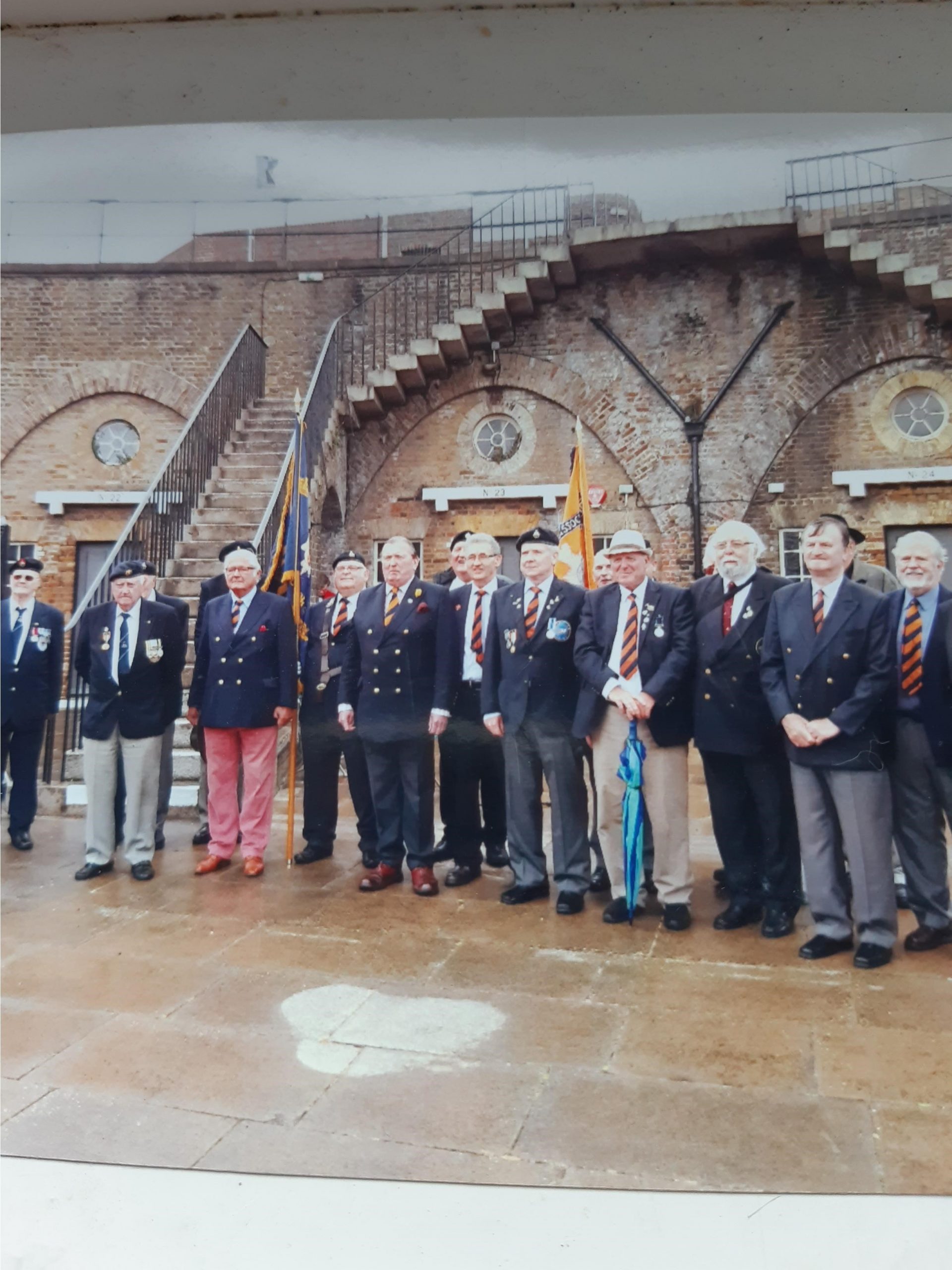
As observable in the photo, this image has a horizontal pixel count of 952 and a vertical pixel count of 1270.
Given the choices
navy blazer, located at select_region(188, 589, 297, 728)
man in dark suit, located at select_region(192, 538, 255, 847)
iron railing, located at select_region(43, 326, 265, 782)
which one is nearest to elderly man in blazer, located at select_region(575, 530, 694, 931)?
navy blazer, located at select_region(188, 589, 297, 728)

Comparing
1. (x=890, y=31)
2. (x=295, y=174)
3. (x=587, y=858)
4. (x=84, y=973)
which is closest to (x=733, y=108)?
(x=890, y=31)

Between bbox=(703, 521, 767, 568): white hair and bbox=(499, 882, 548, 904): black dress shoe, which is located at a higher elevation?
bbox=(703, 521, 767, 568): white hair

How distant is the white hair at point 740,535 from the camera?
3330 mm

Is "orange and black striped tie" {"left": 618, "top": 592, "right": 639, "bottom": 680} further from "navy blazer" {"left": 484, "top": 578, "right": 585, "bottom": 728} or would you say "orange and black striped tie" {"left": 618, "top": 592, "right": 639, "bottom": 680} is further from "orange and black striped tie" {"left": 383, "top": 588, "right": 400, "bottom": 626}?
"orange and black striped tie" {"left": 383, "top": 588, "right": 400, "bottom": 626}

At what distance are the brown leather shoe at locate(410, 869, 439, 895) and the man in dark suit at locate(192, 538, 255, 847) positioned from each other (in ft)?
3.88

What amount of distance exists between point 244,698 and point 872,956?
300cm

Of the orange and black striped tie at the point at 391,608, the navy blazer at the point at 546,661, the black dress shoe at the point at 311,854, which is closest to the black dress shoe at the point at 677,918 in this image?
the navy blazer at the point at 546,661

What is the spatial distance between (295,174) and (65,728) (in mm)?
3595

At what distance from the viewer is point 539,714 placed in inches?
148

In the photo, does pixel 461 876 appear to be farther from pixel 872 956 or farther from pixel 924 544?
pixel 924 544

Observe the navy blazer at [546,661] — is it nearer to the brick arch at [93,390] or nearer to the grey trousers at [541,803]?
the grey trousers at [541,803]

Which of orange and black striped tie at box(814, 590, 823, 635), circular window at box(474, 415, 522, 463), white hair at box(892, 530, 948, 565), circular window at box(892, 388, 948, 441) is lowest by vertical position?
orange and black striped tie at box(814, 590, 823, 635)

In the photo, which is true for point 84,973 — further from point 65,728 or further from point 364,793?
point 65,728

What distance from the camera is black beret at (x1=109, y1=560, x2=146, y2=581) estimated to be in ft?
13.6
